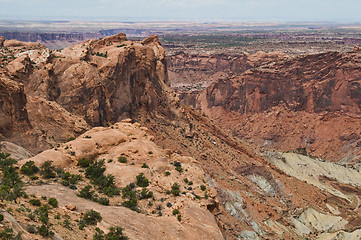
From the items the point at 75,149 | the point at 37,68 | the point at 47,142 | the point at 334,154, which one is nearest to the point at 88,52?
the point at 37,68

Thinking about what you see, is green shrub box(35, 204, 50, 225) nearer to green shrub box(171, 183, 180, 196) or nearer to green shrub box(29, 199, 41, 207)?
green shrub box(29, 199, 41, 207)

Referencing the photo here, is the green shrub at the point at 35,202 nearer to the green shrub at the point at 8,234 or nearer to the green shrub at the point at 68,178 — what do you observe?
the green shrub at the point at 68,178

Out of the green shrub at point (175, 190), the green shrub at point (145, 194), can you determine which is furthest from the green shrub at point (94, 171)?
the green shrub at point (175, 190)

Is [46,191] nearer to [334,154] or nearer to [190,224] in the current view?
[190,224]

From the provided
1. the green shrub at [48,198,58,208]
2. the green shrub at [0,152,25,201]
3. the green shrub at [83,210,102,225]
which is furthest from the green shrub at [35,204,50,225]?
the green shrub at [83,210,102,225]

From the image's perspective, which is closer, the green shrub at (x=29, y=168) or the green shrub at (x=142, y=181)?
the green shrub at (x=29, y=168)

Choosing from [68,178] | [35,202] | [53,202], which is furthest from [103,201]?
[35,202]

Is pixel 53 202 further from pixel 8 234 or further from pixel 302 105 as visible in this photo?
pixel 302 105

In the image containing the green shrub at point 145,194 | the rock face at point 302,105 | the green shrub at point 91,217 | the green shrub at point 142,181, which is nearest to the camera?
the green shrub at point 91,217
